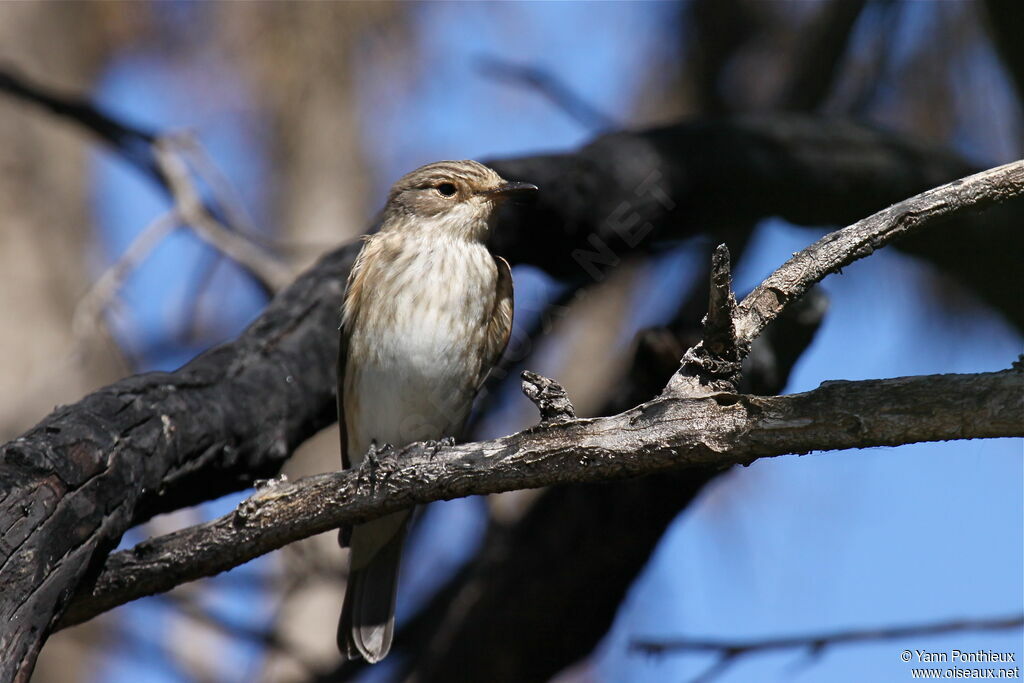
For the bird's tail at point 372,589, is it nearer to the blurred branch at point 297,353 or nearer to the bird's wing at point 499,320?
the blurred branch at point 297,353

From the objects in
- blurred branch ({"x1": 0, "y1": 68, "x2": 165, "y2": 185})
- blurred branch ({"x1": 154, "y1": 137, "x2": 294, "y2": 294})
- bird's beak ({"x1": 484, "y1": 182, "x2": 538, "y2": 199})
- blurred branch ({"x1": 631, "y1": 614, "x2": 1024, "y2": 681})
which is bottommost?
blurred branch ({"x1": 631, "y1": 614, "x2": 1024, "y2": 681})

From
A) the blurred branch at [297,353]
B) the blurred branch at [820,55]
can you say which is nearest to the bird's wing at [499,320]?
the blurred branch at [297,353]

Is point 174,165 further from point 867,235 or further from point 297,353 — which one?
point 867,235

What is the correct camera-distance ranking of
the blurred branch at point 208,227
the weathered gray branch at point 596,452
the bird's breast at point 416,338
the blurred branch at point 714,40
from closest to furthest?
the weathered gray branch at point 596,452
the bird's breast at point 416,338
the blurred branch at point 208,227
the blurred branch at point 714,40

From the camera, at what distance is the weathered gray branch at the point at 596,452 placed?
101 inches

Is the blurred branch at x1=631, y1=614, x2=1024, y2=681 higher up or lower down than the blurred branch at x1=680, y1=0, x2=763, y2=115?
lower down

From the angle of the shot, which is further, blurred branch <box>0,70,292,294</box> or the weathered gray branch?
blurred branch <box>0,70,292,294</box>

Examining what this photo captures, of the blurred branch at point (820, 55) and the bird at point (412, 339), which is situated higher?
the blurred branch at point (820, 55)

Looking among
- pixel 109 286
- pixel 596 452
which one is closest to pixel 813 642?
pixel 596 452

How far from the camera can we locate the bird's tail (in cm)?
455

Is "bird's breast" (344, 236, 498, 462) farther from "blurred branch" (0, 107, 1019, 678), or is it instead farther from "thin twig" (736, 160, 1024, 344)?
"thin twig" (736, 160, 1024, 344)

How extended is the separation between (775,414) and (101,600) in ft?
7.04

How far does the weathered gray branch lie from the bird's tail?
1150 mm

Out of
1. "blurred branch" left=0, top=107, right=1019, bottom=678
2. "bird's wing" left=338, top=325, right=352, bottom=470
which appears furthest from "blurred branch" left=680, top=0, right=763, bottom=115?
"bird's wing" left=338, top=325, right=352, bottom=470
